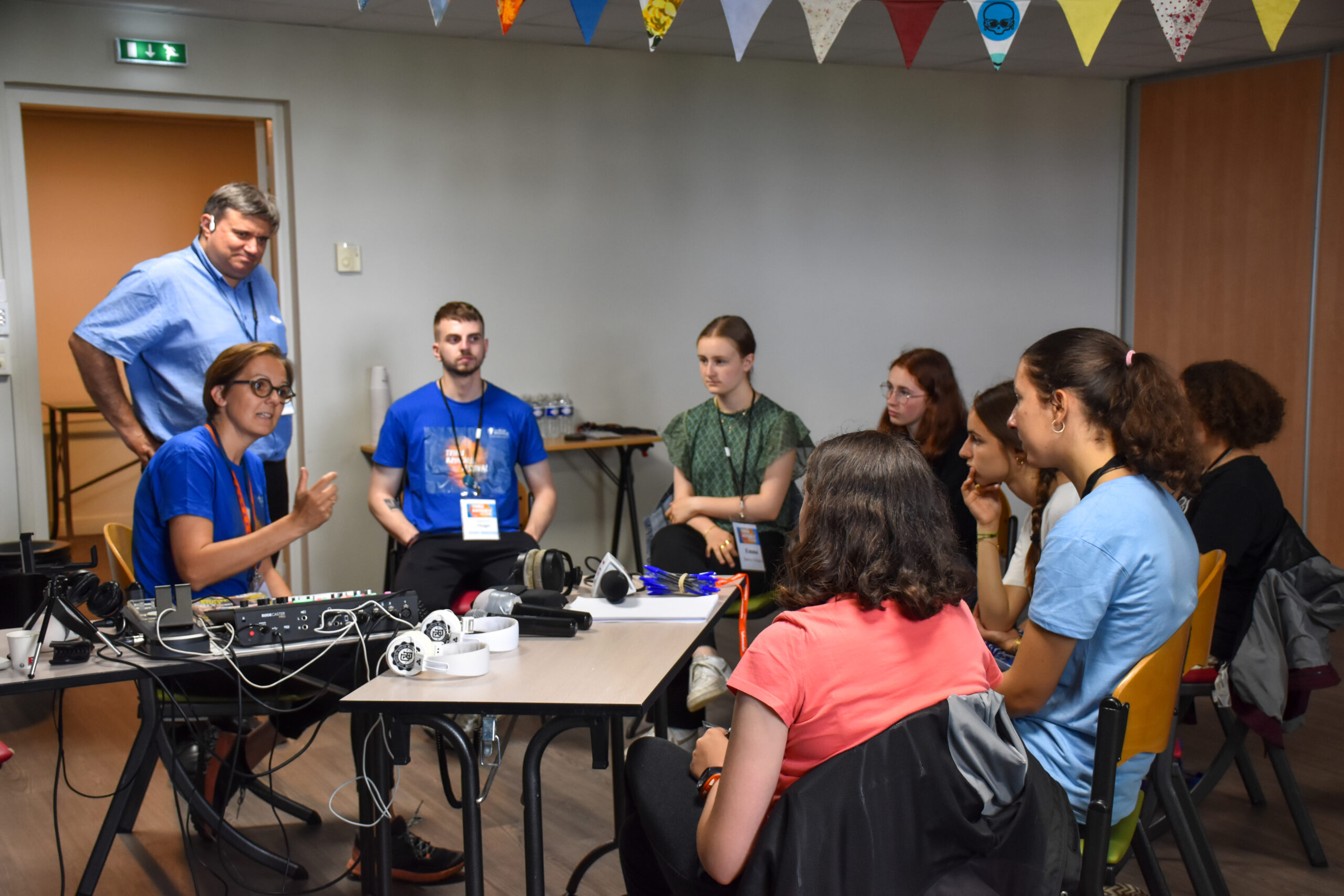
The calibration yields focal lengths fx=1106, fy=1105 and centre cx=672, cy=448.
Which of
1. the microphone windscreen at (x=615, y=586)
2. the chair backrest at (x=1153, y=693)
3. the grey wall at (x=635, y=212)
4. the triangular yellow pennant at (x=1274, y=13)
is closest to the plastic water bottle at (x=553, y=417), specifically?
the grey wall at (x=635, y=212)

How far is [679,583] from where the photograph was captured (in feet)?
8.25

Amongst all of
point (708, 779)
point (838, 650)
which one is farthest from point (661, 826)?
point (838, 650)

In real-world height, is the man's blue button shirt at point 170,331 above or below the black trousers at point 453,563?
above

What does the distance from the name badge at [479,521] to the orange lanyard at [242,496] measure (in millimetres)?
864

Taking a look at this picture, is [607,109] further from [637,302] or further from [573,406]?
[573,406]

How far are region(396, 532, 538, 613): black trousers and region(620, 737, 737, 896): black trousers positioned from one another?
1751 millimetres

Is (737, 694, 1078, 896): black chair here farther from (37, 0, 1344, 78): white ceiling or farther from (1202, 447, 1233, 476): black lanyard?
(37, 0, 1344, 78): white ceiling

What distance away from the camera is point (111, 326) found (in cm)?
346

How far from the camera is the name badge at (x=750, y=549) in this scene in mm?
3383

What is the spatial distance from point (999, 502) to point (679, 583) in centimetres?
75

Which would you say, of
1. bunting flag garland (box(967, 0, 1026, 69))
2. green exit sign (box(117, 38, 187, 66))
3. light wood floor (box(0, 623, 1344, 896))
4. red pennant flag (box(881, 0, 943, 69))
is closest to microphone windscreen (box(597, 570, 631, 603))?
light wood floor (box(0, 623, 1344, 896))

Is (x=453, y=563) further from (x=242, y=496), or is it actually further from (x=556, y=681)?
(x=556, y=681)

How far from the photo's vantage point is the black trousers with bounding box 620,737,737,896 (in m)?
1.53

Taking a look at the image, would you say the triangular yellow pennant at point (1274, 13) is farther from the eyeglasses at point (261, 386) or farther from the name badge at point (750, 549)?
the eyeglasses at point (261, 386)
